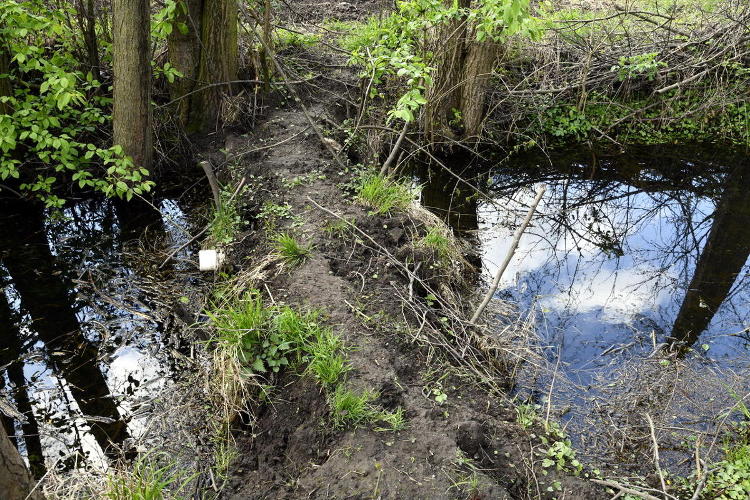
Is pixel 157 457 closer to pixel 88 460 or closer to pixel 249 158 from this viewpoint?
pixel 88 460

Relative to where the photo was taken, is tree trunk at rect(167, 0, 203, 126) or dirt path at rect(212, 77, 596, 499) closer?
dirt path at rect(212, 77, 596, 499)

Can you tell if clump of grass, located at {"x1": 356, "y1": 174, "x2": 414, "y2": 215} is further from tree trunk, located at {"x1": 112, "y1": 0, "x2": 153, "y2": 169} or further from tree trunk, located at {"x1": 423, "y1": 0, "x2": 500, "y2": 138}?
tree trunk, located at {"x1": 112, "y1": 0, "x2": 153, "y2": 169}

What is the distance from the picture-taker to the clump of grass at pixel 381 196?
17.8 feet

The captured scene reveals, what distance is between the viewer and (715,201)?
734 cm

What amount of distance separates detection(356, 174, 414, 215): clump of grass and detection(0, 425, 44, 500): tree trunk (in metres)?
3.46

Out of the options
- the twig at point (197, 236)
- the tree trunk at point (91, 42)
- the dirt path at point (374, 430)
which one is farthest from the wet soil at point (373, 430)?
the tree trunk at point (91, 42)

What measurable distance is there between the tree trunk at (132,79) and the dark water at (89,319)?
779 mm

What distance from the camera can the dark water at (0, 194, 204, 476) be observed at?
12.4 feet

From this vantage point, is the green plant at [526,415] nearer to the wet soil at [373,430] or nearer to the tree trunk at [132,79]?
the wet soil at [373,430]

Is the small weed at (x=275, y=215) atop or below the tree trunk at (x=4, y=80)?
below

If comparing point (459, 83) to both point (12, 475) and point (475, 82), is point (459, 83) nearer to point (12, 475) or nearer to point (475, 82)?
point (475, 82)

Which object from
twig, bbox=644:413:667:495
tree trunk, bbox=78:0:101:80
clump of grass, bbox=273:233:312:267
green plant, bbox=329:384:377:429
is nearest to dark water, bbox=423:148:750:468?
twig, bbox=644:413:667:495

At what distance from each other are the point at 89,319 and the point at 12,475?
2486mm

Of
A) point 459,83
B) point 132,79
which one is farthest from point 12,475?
point 459,83
